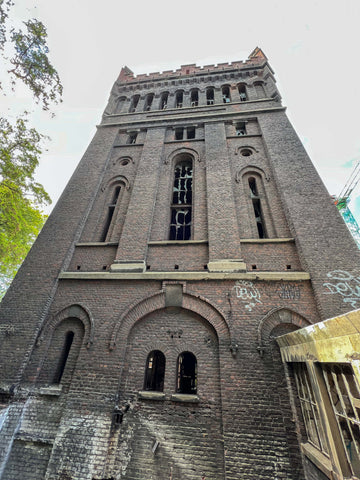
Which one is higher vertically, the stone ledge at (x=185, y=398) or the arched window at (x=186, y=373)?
the arched window at (x=186, y=373)

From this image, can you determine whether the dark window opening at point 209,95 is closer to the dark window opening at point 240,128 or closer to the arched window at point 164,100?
the arched window at point 164,100

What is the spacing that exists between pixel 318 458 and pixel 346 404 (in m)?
1.27

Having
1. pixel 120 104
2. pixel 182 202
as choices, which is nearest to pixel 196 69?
pixel 120 104

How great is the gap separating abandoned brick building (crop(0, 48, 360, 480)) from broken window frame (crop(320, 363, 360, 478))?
0.05 meters

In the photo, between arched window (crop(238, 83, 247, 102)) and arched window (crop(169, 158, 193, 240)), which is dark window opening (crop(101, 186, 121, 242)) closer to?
arched window (crop(169, 158, 193, 240))

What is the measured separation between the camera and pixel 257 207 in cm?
798

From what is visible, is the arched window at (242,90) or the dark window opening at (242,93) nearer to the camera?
the dark window opening at (242,93)

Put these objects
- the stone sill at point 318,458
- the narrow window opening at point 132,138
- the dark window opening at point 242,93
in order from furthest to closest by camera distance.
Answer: the dark window opening at point 242,93 → the narrow window opening at point 132,138 → the stone sill at point 318,458

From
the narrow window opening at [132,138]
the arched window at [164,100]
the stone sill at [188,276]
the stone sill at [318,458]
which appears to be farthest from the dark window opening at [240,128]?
the stone sill at [318,458]

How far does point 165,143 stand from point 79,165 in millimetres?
4022

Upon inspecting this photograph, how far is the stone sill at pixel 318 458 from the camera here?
118 inches

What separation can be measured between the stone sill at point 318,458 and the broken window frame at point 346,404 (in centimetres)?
42

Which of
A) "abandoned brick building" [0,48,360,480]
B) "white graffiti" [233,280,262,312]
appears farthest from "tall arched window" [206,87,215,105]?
"white graffiti" [233,280,262,312]

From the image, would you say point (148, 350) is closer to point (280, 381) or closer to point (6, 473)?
point (280, 381)
